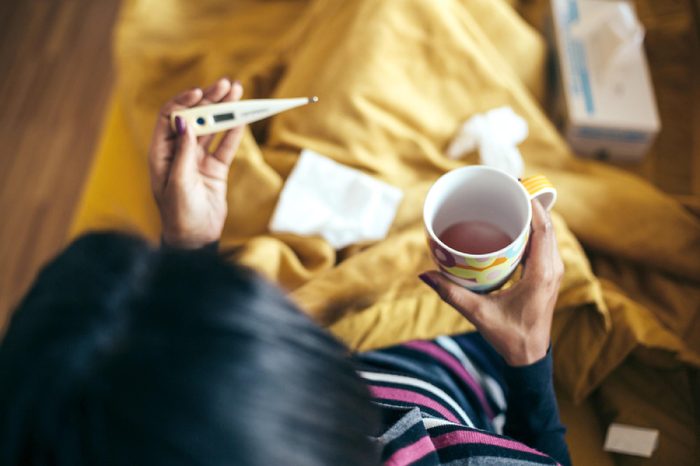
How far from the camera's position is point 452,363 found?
68 cm

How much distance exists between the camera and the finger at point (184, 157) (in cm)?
66

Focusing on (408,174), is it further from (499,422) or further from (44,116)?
(44,116)

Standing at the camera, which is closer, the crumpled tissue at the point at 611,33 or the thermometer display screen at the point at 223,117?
the thermometer display screen at the point at 223,117

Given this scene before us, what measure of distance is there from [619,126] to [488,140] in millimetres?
227

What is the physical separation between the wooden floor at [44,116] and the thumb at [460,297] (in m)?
1.13

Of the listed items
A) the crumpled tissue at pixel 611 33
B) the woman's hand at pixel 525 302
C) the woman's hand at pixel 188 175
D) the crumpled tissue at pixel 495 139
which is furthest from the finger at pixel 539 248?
the crumpled tissue at pixel 611 33

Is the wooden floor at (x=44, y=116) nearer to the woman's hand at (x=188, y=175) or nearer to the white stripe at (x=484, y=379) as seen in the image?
the woman's hand at (x=188, y=175)

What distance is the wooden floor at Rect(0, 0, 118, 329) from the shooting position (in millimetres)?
1384

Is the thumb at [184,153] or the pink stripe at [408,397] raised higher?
the thumb at [184,153]

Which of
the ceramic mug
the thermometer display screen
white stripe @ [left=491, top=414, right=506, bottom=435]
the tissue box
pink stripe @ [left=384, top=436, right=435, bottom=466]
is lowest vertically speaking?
white stripe @ [left=491, top=414, right=506, bottom=435]

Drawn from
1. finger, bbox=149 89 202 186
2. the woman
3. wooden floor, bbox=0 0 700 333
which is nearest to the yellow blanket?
finger, bbox=149 89 202 186

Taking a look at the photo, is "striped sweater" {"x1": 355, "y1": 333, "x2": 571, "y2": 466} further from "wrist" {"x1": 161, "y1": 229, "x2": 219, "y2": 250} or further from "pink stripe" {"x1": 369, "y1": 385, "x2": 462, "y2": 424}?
"wrist" {"x1": 161, "y1": 229, "x2": 219, "y2": 250}

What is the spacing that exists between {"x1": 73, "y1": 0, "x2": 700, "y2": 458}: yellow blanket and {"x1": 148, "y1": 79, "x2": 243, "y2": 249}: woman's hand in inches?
2.0

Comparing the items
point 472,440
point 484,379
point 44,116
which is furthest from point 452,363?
point 44,116
